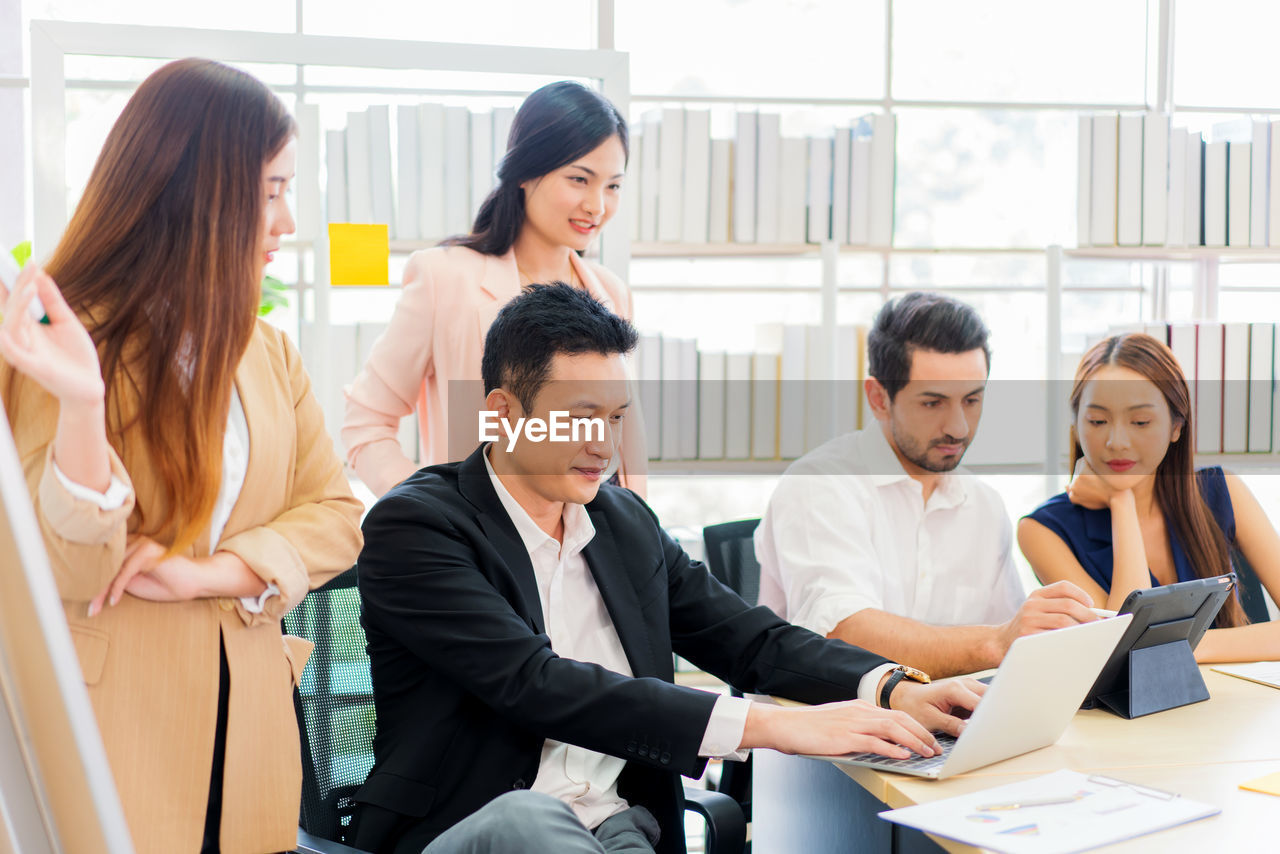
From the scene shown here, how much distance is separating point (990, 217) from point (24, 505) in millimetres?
3963

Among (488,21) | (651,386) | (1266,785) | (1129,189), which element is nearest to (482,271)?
(651,386)

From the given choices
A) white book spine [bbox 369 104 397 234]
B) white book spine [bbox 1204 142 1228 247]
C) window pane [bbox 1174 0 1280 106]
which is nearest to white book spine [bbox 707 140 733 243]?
white book spine [bbox 369 104 397 234]

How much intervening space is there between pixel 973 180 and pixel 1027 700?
10.5 ft

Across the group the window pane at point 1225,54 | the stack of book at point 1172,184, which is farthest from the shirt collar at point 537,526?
the window pane at point 1225,54

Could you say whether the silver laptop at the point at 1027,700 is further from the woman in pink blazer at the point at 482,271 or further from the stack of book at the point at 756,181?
the stack of book at the point at 756,181

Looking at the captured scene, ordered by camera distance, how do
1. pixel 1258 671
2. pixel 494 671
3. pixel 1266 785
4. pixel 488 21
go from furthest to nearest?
pixel 488 21, pixel 1258 671, pixel 494 671, pixel 1266 785

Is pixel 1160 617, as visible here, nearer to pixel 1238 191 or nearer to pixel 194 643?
pixel 194 643

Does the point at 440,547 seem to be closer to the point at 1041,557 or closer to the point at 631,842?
the point at 631,842

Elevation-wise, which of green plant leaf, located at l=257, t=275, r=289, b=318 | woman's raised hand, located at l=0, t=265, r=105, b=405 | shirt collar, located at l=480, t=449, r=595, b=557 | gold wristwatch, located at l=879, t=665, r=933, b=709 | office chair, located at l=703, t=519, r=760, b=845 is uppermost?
green plant leaf, located at l=257, t=275, r=289, b=318

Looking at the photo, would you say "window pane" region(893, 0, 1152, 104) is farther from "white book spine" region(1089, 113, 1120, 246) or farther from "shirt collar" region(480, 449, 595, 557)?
"shirt collar" region(480, 449, 595, 557)

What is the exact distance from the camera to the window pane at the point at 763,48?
3.70 meters

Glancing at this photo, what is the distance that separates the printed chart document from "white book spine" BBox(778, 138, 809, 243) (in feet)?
5.00

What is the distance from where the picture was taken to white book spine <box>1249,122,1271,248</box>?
3.13 m

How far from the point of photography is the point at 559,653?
1604 millimetres
